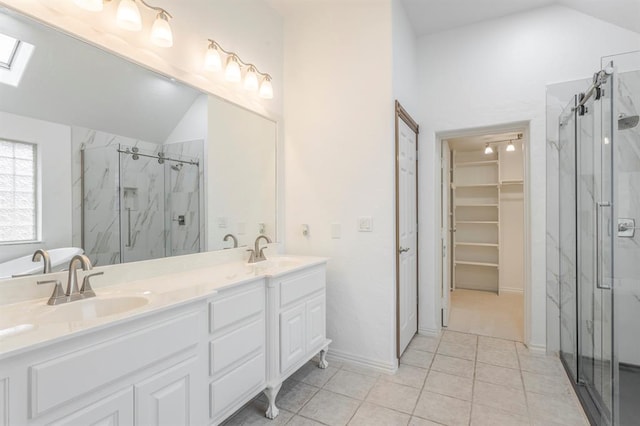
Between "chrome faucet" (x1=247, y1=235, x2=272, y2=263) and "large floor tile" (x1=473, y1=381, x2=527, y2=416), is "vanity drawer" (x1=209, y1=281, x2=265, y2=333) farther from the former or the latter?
"large floor tile" (x1=473, y1=381, x2=527, y2=416)

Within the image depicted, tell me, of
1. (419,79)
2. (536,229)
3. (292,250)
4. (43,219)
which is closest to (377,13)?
(419,79)

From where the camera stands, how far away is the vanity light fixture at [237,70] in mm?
2098

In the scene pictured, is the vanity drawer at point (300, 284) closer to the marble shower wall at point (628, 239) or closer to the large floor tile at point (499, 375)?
the large floor tile at point (499, 375)

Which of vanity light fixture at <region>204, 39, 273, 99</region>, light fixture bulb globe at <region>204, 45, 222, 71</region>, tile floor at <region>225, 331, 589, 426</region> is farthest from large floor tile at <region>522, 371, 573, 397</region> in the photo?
light fixture bulb globe at <region>204, 45, 222, 71</region>

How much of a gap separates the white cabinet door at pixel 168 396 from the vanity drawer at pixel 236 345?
0.56 ft

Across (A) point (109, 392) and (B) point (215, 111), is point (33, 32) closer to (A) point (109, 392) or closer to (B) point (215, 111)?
(B) point (215, 111)

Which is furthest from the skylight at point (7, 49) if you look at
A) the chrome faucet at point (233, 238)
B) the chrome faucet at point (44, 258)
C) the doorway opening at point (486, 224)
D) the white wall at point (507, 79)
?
the doorway opening at point (486, 224)

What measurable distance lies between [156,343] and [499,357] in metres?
2.68

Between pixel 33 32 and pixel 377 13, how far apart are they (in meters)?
2.16

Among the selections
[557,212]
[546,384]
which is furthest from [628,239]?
[546,384]

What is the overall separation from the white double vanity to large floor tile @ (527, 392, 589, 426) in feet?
4.77

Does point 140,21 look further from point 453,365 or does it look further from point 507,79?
point 453,365

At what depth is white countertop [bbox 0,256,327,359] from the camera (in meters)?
0.97

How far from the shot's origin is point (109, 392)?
1.10 metres
